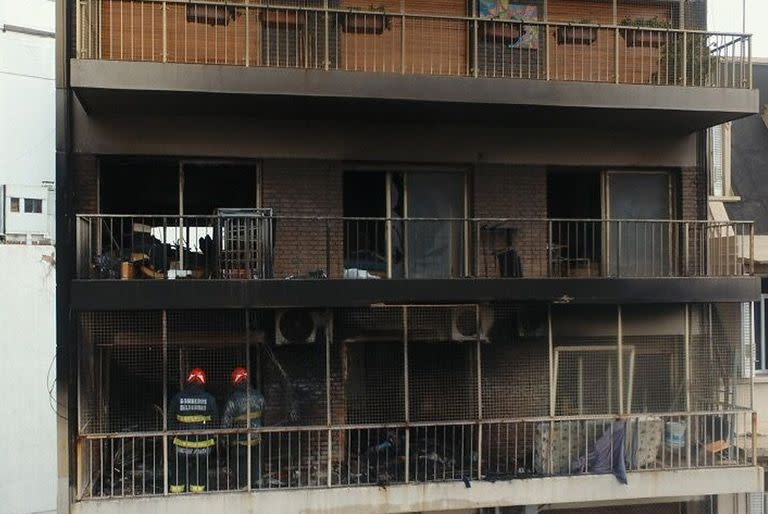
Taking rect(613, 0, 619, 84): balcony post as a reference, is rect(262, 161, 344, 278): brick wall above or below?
below

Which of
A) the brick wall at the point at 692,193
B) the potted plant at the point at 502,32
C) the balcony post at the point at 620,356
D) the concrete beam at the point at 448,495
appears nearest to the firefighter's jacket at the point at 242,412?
the concrete beam at the point at 448,495

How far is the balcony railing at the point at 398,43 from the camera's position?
9023mm

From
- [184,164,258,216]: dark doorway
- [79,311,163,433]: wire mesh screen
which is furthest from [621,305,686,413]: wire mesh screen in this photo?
[79,311,163,433]: wire mesh screen

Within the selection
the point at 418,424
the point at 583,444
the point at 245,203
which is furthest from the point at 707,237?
the point at 245,203

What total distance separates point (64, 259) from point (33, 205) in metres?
6.38

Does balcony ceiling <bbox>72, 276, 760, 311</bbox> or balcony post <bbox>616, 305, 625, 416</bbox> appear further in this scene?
balcony post <bbox>616, 305, 625, 416</bbox>

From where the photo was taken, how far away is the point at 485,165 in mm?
10016

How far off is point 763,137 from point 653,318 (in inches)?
169

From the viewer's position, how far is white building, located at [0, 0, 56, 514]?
14.0 meters

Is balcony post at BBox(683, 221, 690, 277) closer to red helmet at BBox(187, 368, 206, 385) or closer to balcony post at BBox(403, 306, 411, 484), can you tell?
balcony post at BBox(403, 306, 411, 484)

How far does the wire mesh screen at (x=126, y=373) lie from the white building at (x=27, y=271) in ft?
18.8

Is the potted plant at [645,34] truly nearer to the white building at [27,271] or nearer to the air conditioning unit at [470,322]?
the air conditioning unit at [470,322]

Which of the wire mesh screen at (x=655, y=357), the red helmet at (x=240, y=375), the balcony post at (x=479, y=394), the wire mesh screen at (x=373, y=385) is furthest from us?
the wire mesh screen at (x=655, y=357)

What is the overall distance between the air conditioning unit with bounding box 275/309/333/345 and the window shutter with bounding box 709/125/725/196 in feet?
21.2
